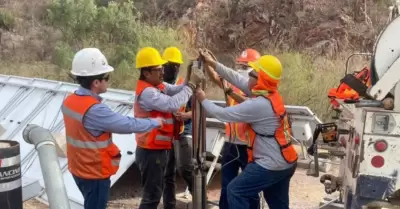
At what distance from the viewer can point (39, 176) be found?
7.68 m

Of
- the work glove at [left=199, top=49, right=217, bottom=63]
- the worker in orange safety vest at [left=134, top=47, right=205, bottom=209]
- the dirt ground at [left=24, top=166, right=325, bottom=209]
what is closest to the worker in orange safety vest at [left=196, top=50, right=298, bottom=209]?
the work glove at [left=199, top=49, right=217, bottom=63]

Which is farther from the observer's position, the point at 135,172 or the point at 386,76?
the point at 135,172

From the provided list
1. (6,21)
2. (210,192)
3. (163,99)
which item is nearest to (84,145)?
(163,99)

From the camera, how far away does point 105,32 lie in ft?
58.3

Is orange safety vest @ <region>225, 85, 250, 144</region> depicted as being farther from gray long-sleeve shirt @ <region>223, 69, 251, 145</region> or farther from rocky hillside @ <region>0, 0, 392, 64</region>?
rocky hillside @ <region>0, 0, 392, 64</region>

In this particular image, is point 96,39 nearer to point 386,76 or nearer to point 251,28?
point 251,28

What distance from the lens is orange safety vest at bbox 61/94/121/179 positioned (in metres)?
4.55

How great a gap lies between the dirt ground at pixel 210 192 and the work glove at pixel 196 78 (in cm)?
224

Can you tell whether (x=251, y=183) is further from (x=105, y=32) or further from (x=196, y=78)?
(x=105, y=32)

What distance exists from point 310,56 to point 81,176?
12.3 m

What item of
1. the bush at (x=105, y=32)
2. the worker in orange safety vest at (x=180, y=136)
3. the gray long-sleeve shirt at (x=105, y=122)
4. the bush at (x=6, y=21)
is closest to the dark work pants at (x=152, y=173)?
Result: the worker in orange safety vest at (x=180, y=136)

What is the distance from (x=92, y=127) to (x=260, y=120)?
4.36 ft

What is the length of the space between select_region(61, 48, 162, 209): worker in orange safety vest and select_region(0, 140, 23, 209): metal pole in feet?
4.35

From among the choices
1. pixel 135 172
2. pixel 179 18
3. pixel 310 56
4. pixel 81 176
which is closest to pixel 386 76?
pixel 81 176
